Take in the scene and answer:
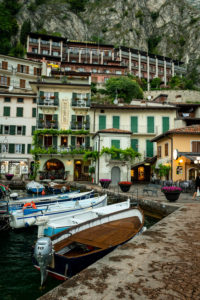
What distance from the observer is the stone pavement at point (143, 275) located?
2.82 m

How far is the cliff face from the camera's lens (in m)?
82.6

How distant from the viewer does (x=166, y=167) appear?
2322cm

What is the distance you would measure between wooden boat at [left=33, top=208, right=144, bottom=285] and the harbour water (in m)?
0.53

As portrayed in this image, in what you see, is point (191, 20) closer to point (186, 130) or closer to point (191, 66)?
point (191, 66)

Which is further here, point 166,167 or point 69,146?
point 69,146

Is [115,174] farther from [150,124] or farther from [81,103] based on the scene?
[81,103]

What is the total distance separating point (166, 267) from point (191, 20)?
401 ft

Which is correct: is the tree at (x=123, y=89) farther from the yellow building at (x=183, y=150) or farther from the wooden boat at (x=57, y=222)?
the wooden boat at (x=57, y=222)

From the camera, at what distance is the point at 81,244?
5.98 m

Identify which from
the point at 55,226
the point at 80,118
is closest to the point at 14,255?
the point at 55,226

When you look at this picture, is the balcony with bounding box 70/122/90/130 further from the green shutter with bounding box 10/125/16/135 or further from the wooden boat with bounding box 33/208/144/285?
the wooden boat with bounding box 33/208/144/285

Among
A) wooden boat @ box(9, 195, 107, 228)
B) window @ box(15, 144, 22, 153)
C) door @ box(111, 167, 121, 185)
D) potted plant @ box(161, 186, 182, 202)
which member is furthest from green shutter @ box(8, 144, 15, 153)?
potted plant @ box(161, 186, 182, 202)

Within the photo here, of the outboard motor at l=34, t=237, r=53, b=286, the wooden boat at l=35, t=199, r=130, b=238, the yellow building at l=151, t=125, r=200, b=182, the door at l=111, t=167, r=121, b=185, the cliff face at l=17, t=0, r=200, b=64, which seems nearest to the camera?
the outboard motor at l=34, t=237, r=53, b=286

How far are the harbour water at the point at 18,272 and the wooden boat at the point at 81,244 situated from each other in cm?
53
